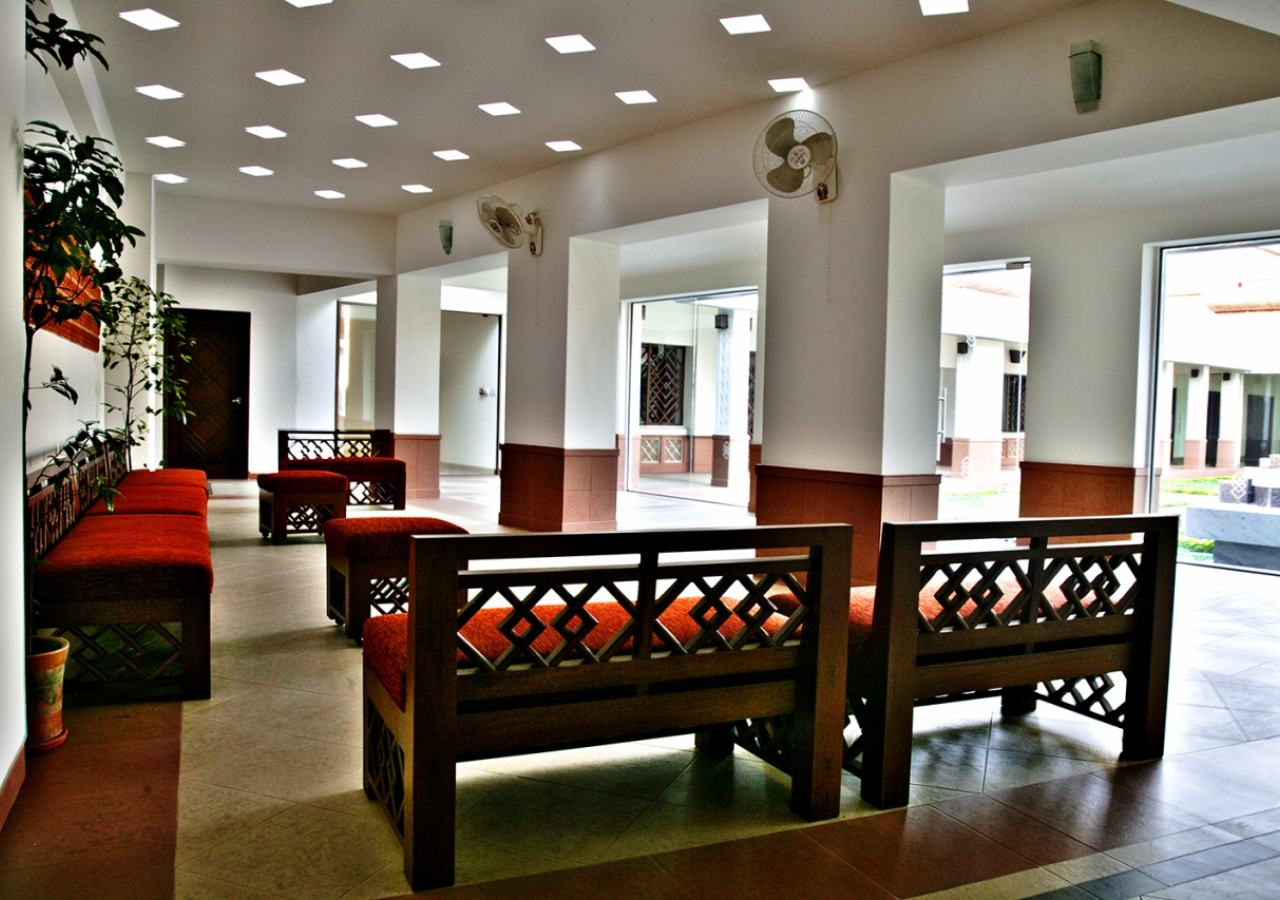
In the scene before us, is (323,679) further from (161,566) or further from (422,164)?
(422,164)

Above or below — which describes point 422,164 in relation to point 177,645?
above

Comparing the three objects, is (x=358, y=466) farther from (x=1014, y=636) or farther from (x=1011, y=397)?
(x=1011, y=397)

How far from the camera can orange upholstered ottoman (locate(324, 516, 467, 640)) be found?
14.7 feet

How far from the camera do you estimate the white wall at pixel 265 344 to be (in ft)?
43.0

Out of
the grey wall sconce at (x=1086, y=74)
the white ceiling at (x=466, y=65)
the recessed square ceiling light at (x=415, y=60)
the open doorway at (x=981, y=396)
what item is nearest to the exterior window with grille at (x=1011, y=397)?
the open doorway at (x=981, y=396)

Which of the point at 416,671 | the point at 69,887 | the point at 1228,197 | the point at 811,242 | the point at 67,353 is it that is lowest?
the point at 69,887

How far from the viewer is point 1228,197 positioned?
24.1 ft

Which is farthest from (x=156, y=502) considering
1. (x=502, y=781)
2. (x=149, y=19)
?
(x=502, y=781)

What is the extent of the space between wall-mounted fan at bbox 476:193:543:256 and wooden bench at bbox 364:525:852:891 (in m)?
6.10

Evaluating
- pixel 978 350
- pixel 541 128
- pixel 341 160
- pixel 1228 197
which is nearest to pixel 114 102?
pixel 341 160

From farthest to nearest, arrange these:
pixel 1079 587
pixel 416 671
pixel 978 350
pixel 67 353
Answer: pixel 978 350 < pixel 67 353 < pixel 1079 587 < pixel 416 671

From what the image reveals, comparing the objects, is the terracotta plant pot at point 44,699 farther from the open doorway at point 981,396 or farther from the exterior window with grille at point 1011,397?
the exterior window with grille at point 1011,397

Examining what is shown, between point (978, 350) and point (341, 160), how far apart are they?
7.92 meters

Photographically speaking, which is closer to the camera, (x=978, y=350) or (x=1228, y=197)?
(x=1228, y=197)
